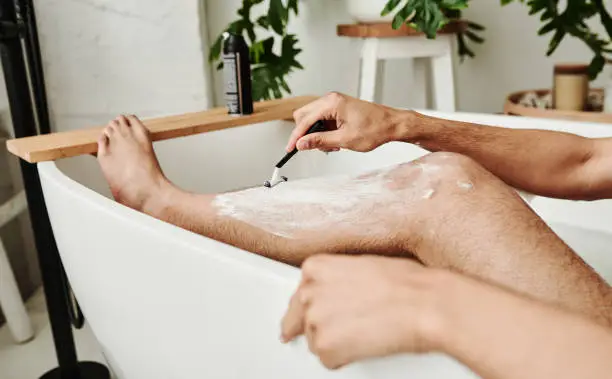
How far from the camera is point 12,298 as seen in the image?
1.56 meters

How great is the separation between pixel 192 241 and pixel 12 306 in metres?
1.11

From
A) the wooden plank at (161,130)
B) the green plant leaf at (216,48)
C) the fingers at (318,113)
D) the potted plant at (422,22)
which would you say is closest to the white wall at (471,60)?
the potted plant at (422,22)

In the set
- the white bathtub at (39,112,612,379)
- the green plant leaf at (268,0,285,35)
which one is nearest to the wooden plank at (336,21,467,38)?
the green plant leaf at (268,0,285,35)

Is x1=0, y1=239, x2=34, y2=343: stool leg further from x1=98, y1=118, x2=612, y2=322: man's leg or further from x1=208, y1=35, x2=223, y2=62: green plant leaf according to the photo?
x1=208, y1=35, x2=223, y2=62: green plant leaf

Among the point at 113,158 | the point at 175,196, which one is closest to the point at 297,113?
the point at 175,196

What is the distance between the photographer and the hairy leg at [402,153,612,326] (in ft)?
2.15

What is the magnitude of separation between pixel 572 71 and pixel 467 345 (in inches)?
57.5

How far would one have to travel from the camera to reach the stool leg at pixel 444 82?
1.83m

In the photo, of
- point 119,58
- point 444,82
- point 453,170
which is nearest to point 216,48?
point 119,58

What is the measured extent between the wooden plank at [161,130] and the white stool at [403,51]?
25 centimetres

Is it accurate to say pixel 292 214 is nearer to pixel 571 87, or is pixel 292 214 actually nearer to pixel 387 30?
pixel 387 30

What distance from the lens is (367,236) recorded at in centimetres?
81

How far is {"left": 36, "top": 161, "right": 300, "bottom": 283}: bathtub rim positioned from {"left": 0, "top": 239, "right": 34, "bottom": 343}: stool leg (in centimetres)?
75

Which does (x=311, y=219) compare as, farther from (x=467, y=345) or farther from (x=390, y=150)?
(x=390, y=150)
